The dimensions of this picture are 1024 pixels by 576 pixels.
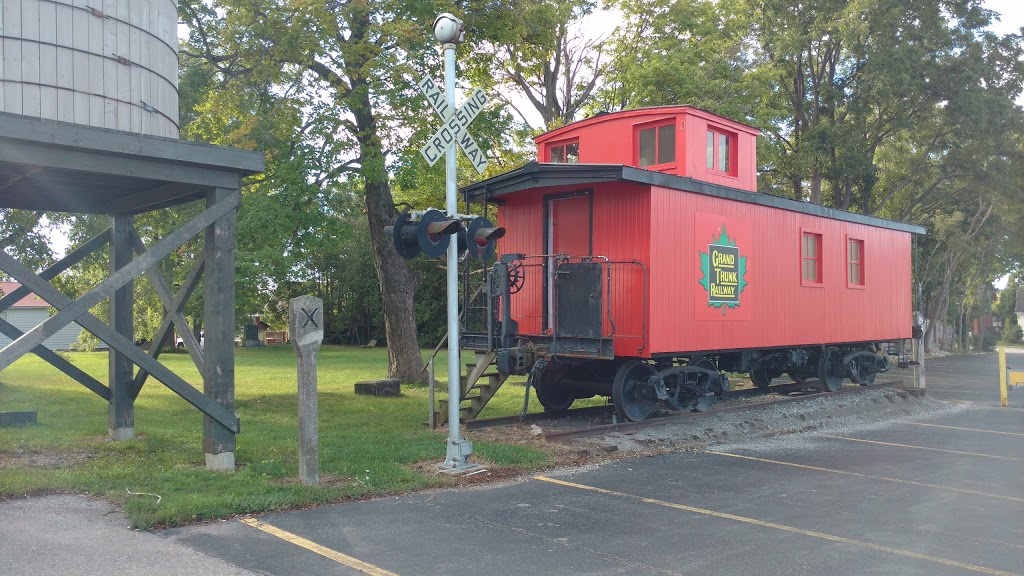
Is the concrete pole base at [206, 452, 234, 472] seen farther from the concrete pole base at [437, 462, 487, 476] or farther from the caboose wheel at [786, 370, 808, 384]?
the caboose wheel at [786, 370, 808, 384]

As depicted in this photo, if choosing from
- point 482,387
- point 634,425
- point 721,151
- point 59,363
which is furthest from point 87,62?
point 721,151

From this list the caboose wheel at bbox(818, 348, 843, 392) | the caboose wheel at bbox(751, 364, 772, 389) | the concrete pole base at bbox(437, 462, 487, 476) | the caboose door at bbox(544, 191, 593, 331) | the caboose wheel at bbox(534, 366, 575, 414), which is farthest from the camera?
the caboose wheel at bbox(751, 364, 772, 389)

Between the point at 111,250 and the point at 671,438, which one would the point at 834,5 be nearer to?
the point at 671,438

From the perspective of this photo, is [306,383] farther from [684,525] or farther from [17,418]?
[17,418]

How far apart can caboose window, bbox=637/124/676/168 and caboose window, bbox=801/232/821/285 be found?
3718 millimetres

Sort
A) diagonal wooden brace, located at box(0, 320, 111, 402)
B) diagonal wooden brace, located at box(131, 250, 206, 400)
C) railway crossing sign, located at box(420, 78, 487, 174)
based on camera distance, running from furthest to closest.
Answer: diagonal wooden brace, located at box(0, 320, 111, 402)
diagonal wooden brace, located at box(131, 250, 206, 400)
railway crossing sign, located at box(420, 78, 487, 174)

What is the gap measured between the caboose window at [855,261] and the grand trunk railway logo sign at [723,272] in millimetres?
4366

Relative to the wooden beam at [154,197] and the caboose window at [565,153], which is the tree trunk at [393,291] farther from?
the wooden beam at [154,197]

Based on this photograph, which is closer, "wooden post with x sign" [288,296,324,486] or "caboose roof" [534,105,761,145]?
"wooden post with x sign" [288,296,324,486]

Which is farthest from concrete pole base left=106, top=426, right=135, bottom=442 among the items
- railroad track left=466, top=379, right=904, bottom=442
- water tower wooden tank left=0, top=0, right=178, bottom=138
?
railroad track left=466, top=379, right=904, bottom=442

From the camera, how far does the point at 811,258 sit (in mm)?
15367

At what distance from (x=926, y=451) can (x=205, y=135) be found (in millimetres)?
14682

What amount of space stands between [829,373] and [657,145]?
21.9ft

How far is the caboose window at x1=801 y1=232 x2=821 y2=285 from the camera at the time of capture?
49.6 ft
